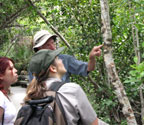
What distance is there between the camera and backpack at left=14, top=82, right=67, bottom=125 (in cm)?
143

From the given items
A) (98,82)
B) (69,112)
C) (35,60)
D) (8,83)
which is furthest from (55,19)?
(69,112)

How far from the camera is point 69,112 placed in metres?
1.47

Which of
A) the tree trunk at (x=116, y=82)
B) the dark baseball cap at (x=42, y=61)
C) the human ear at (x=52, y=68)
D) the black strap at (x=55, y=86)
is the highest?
the dark baseball cap at (x=42, y=61)

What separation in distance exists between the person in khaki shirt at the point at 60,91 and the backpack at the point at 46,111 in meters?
0.03

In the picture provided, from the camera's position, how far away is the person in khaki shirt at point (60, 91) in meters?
1.48

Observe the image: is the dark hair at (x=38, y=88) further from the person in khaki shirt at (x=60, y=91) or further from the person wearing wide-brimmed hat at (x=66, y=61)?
the person wearing wide-brimmed hat at (x=66, y=61)

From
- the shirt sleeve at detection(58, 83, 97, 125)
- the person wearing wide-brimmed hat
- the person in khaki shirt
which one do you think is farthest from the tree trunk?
the shirt sleeve at detection(58, 83, 97, 125)

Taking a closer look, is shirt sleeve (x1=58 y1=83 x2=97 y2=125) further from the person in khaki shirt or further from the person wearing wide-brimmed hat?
the person wearing wide-brimmed hat

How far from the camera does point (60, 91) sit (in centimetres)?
153

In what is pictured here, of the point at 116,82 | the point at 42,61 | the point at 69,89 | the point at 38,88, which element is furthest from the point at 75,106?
the point at 116,82

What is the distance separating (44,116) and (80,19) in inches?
130

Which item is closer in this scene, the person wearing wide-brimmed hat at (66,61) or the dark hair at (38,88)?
the dark hair at (38,88)

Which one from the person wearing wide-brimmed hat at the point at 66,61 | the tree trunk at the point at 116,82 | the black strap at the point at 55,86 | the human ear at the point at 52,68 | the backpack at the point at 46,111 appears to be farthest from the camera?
the tree trunk at the point at 116,82

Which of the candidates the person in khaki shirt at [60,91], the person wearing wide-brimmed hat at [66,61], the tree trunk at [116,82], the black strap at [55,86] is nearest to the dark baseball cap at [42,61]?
the person in khaki shirt at [60,91]
